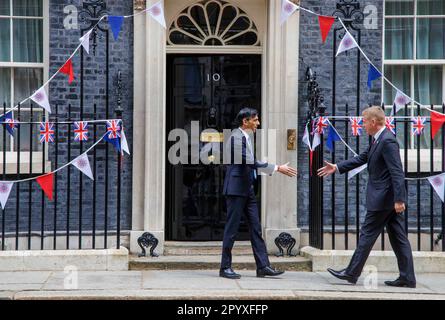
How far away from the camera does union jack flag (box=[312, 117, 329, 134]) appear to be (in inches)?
383

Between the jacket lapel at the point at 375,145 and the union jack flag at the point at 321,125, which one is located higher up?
the union jack flag at the point at 321,125

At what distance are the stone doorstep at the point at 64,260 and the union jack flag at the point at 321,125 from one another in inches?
105

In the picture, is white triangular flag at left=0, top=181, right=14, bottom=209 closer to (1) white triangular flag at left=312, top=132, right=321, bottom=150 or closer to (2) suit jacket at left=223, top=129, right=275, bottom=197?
(2) suit jacket at left=223, top=129, right=275, bottom=197

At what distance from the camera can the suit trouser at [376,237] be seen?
854cm

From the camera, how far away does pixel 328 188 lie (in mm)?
10617

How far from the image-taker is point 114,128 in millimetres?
9625

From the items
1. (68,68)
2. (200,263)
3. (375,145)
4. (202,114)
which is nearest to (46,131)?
(68,68)

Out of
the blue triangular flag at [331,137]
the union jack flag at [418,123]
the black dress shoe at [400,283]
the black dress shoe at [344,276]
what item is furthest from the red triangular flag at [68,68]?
the black dress shoe at [400,283]

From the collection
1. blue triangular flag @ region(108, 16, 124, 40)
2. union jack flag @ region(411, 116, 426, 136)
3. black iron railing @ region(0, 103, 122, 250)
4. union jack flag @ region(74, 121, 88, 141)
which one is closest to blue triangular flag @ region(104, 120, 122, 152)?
union jack flag @ region(74, 121, 88, 141)

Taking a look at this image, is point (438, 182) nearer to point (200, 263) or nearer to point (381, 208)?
point (381, 208)

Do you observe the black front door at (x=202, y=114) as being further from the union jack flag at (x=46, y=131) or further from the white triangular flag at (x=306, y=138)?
the union jack flag at (x=46, y=131)

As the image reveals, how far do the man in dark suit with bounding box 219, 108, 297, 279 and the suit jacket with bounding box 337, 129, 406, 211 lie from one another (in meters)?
0.87

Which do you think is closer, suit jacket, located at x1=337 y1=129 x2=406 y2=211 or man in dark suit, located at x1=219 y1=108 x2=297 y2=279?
suit jacket, located at x1=337 y1=129 x2=406 y2=211
